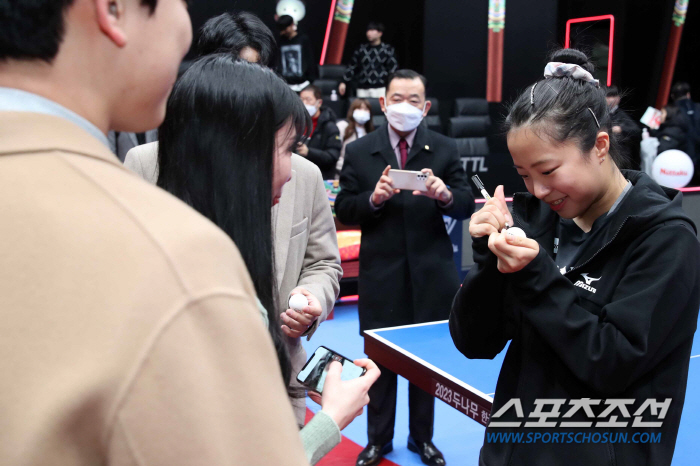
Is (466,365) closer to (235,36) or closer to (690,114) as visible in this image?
(235,36)

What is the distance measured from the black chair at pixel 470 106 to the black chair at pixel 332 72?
6.67 ft

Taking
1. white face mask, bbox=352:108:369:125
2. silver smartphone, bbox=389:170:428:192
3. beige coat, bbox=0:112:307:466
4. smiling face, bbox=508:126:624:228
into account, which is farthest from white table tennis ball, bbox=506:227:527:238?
white face mask, bbox=352:108:369:125

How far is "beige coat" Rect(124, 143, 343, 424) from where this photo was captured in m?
1.92

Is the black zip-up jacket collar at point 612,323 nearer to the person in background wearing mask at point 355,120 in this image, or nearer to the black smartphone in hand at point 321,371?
the black smartphone in hand at point 321,371

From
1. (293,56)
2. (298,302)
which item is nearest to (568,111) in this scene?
(298,302)

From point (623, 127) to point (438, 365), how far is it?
14.9ft

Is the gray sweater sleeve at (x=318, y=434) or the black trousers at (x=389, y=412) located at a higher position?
the gray sweater sleeve at (x=318, y=434)

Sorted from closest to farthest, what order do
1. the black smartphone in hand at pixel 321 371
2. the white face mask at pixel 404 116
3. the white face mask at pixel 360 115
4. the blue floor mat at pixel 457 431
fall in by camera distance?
the black smartphone in hand at pixel 321 371, the blue floor mat at pixel 457 431, the white face mask at pixel 404 116, the white face mask at pixel 360 115

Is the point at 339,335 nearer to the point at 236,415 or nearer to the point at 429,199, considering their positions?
the point at 429,199

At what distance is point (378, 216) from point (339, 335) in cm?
180

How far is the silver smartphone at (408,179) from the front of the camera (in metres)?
3.12

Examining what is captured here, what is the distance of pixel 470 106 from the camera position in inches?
428

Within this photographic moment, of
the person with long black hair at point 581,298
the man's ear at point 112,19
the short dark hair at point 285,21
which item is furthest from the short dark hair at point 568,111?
Result: the short dark hair at point 285,21

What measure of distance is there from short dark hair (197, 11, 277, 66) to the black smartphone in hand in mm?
1409
